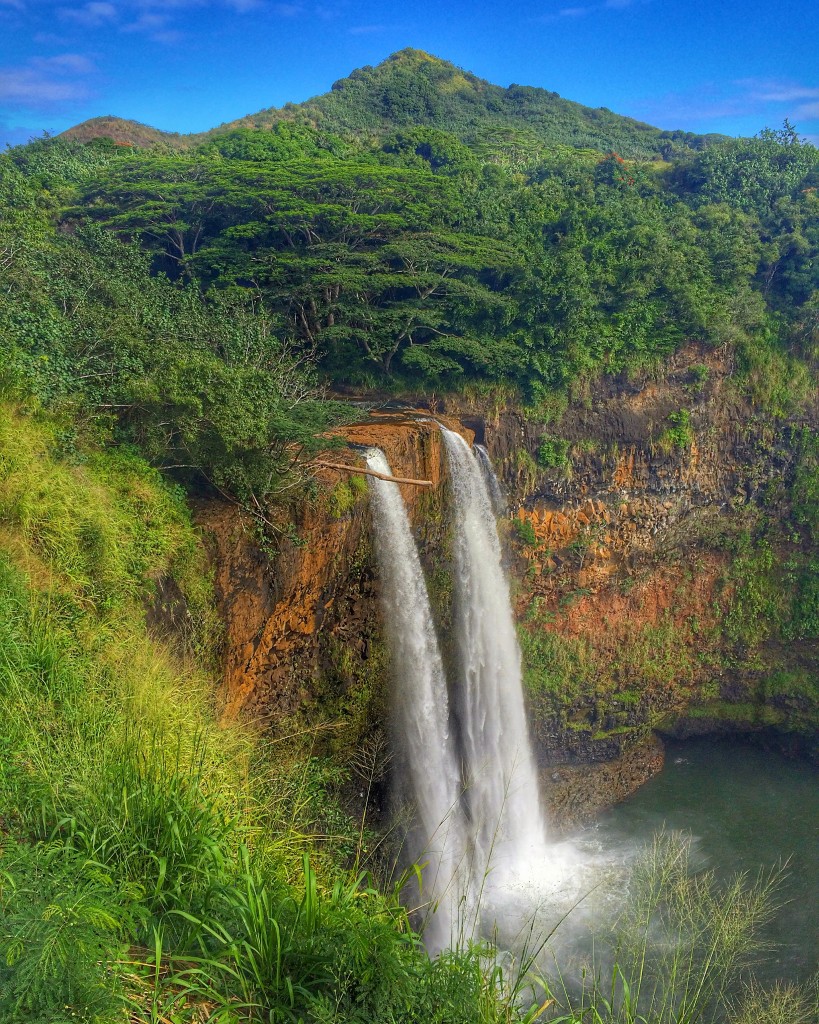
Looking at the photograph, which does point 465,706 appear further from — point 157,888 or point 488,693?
point 157,888

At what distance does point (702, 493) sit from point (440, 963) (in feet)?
48.3

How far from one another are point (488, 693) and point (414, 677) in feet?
7.92

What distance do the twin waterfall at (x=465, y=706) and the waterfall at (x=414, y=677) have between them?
0.05ft

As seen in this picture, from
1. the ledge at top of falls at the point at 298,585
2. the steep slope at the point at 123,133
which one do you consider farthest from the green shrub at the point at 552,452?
the steep slope at the point at 123,133

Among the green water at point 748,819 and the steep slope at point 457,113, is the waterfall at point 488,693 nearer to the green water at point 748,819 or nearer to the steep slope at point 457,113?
the green water at point 748,819

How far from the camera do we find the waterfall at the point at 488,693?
42.4 ft

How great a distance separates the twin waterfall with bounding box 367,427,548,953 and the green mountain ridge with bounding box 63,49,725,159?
66.4 ft

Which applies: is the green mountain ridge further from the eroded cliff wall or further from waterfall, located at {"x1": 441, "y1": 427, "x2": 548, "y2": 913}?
waterfall, located at {"x1": 441, "y1": 427, "x2": 548, "y2": 913}

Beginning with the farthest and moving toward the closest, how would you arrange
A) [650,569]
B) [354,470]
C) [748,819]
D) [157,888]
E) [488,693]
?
[650,569] < [748,819] < [488,693] < [354,470] < [157,888]

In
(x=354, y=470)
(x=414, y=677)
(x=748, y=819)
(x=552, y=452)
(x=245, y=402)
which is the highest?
(x=245, y=402)

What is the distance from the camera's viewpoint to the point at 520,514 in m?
15.3

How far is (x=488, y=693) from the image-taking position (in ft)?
44.4

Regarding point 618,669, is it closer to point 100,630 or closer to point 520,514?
point 520,514

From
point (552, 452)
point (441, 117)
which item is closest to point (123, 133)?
point (441, 117)
